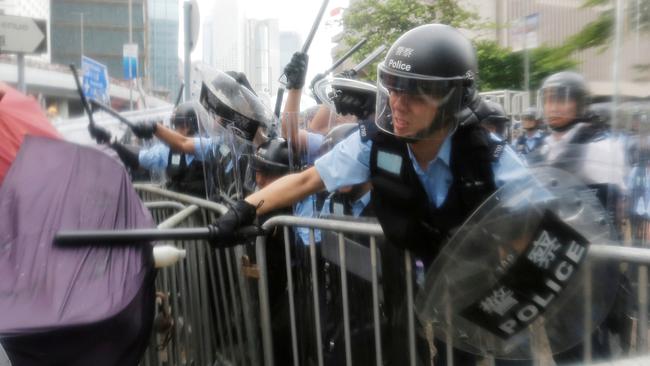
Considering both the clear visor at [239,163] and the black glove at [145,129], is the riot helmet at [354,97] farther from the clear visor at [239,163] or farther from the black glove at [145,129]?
the black glove at [145,129]

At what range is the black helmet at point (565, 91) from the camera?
259 cm

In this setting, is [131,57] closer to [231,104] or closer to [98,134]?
[98,134]

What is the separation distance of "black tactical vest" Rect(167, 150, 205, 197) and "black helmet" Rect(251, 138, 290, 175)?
154 centimetres

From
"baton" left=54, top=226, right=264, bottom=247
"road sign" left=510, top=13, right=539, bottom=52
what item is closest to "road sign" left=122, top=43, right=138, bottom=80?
"baton" left=54, top=226, right=264, bottom=247

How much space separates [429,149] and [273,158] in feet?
3.94

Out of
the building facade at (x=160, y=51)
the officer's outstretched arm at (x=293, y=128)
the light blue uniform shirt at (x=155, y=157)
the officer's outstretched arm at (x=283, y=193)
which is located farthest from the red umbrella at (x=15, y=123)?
the building facade at (x=160, y=51)

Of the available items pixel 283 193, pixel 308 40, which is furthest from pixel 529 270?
pixel 308 40

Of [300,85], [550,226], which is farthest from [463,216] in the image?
[300,85]

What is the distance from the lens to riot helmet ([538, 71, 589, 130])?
111 inches

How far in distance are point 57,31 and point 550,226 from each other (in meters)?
79.7

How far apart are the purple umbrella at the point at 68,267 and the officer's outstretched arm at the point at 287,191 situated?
61cm

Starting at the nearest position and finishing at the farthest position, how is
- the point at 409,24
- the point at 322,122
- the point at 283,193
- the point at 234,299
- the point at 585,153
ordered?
1. the point at 283,193
2. the point at 585,153
3. the point at 234,299
4. the point at 322,122
5. the point at 409,24

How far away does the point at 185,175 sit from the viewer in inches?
194

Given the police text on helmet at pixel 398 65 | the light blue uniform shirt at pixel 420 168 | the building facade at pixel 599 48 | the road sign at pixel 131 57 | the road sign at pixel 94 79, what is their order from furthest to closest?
the road sign at pixel 131 57
the road sign at pixel 94 79
the police text on helmet at pixel 398 65
the light blue uniform shirt at pixel 420 168
the building facade at pixel 599 48
